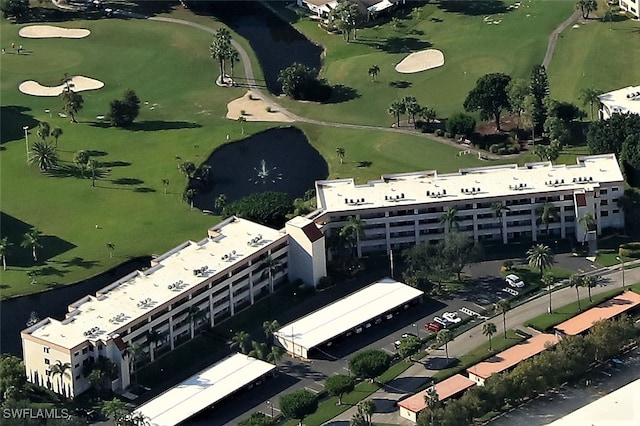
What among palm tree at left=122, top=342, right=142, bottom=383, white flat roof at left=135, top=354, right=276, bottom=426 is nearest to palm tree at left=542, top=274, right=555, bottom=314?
white flat roof at left=135, top=354, right=276, bottom=426

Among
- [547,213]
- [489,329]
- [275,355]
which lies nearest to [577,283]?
[547,213]

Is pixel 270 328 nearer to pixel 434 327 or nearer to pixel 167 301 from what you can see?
pixel 167 301

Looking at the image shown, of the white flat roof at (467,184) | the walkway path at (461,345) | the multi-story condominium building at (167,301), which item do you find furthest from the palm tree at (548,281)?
the multi-story condominium building at (167,301)

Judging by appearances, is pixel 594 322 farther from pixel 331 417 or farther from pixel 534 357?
pixel 331 417

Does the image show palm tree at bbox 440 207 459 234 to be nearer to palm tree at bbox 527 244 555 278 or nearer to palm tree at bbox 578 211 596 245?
palm tree at bbox 527 244 555 278

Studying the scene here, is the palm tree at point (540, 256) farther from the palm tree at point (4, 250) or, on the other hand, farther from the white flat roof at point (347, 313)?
the palm tree at point (4, 250)

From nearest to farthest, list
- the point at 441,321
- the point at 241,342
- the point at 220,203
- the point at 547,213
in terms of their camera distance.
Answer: the point at 241,342 → the point at 441,321 → the point at 547,213 → the point at 220,203
